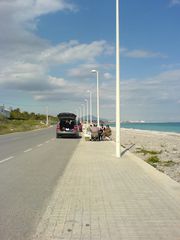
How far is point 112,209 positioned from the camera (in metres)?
7.72

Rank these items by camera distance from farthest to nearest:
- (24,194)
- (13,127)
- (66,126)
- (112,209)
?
(13,127) → (66,126) → (24,194) → (112,209)

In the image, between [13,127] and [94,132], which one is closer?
[94,132]

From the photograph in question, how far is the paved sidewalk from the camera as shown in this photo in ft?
20.0

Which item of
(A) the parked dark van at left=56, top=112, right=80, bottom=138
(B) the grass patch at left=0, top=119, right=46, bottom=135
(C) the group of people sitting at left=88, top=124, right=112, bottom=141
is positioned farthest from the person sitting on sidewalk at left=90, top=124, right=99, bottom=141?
(B) the grass patch at left=0, top=119, right=46, bottom=135

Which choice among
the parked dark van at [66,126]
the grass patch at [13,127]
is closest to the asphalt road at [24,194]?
the parked dark van at [66,126]

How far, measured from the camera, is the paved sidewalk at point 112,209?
20.0 feet

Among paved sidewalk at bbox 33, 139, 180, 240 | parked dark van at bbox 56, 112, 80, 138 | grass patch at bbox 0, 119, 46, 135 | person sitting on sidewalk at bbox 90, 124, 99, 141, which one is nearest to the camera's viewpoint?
paved sidewalk at bbox 33, 139, 180, 240

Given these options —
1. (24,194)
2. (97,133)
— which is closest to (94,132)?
(97,133)

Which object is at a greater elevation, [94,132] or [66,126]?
[66,126]

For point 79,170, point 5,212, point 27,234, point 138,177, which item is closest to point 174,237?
point 27,234

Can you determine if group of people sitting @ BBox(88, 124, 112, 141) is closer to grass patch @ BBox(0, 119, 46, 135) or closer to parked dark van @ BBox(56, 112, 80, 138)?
parked dark van @ BBox(56, 112, 80, 138)

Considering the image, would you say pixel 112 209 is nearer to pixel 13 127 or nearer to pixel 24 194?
pixel 24 194

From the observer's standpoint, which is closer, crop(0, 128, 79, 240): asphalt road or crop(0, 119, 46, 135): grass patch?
crop(0, 128, 79, 240): asphalt road

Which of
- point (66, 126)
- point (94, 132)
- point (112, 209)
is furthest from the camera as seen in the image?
point (66, 126)
